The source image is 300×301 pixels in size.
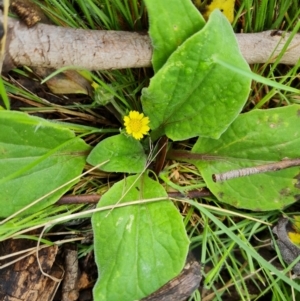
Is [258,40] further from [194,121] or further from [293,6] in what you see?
[194,121]

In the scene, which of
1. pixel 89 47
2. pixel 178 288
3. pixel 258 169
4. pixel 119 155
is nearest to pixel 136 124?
pixel 119 155

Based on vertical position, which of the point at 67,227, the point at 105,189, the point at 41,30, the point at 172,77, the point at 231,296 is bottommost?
the point at 231,296

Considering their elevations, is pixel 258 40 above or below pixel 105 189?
above

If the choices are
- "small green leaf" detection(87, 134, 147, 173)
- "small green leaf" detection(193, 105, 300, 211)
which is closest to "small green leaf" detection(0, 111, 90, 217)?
"small green leaf" detection(87, 134, 147, 173)

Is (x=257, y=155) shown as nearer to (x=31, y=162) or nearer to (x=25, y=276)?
(x=31, y=162)

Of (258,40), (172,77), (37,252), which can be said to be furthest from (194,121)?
(37,252)

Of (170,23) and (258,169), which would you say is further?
(258,169)
